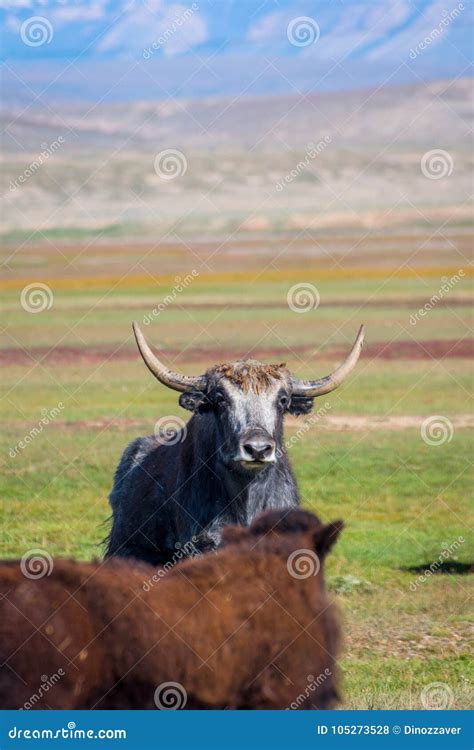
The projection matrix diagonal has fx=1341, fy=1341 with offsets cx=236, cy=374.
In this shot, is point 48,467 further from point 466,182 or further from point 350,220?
point 466,182

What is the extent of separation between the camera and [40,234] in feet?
447

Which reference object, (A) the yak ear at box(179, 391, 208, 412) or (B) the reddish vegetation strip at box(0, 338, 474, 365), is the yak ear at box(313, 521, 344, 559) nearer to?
(A) the yak ear at box(179, 391, 208, 412)

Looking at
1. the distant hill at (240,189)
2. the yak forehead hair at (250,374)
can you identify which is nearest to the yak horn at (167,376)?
the yak forehead hair at (250,374)

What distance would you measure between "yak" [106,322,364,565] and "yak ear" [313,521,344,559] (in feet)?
11.5

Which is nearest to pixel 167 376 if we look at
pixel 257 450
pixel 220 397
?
pixel 220 397

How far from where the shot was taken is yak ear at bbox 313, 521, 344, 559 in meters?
5.26

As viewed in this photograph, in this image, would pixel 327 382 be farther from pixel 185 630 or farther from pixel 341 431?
pixel 341 431

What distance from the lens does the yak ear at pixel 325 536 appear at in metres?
5.26

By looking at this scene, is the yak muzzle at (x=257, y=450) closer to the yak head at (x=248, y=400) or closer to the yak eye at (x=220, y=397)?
the yak head at (x=248, y=400)

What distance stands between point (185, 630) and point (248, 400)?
14.7 feet

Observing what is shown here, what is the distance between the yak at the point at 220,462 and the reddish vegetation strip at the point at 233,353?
22.7 metres

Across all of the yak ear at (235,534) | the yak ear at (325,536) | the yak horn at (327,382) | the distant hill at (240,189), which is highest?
the distant hill at (240,189)

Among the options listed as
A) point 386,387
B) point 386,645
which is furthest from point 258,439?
point 386,387

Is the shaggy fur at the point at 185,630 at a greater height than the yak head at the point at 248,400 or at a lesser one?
lesser
